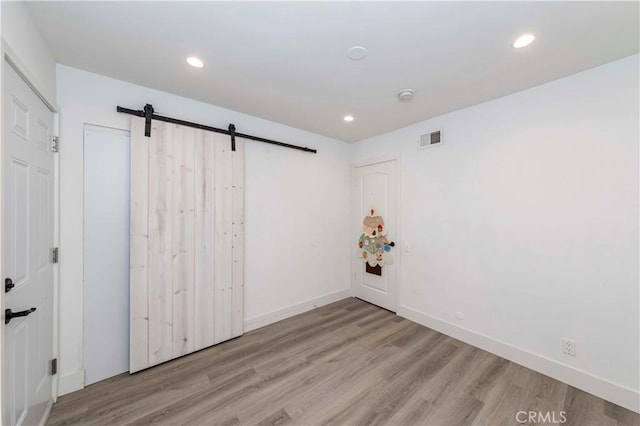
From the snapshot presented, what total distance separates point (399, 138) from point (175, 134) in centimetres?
279

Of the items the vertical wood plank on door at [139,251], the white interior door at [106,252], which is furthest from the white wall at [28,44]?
the vertical wood plank on door at [139,251]

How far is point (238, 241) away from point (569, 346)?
3.32 metres

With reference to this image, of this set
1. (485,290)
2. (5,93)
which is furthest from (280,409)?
(5,93)

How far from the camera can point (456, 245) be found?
283 cm

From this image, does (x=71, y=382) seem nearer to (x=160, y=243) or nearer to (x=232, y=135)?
(x=160, y=243)

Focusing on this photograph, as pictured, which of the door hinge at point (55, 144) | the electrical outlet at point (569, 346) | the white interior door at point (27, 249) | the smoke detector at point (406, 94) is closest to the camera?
the white interior door at point (27, 249)

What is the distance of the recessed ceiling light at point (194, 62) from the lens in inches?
73.1

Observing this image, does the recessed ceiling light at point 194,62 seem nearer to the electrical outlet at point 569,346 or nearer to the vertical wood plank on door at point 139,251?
the vertical wood plank on door at point 139,251

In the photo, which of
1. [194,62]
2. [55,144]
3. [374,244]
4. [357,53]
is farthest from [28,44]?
[374,244]

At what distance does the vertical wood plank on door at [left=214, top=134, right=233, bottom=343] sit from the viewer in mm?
2637

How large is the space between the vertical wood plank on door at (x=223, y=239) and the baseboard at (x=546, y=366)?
2.48 m

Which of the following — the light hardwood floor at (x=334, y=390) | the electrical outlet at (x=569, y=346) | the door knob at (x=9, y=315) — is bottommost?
the light hardwood floor at (x=334, y=390)

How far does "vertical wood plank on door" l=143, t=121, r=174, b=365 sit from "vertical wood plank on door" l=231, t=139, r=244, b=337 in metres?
0.63

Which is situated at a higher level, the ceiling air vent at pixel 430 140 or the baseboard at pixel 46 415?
the ceiling air vent at pixel 430 140
